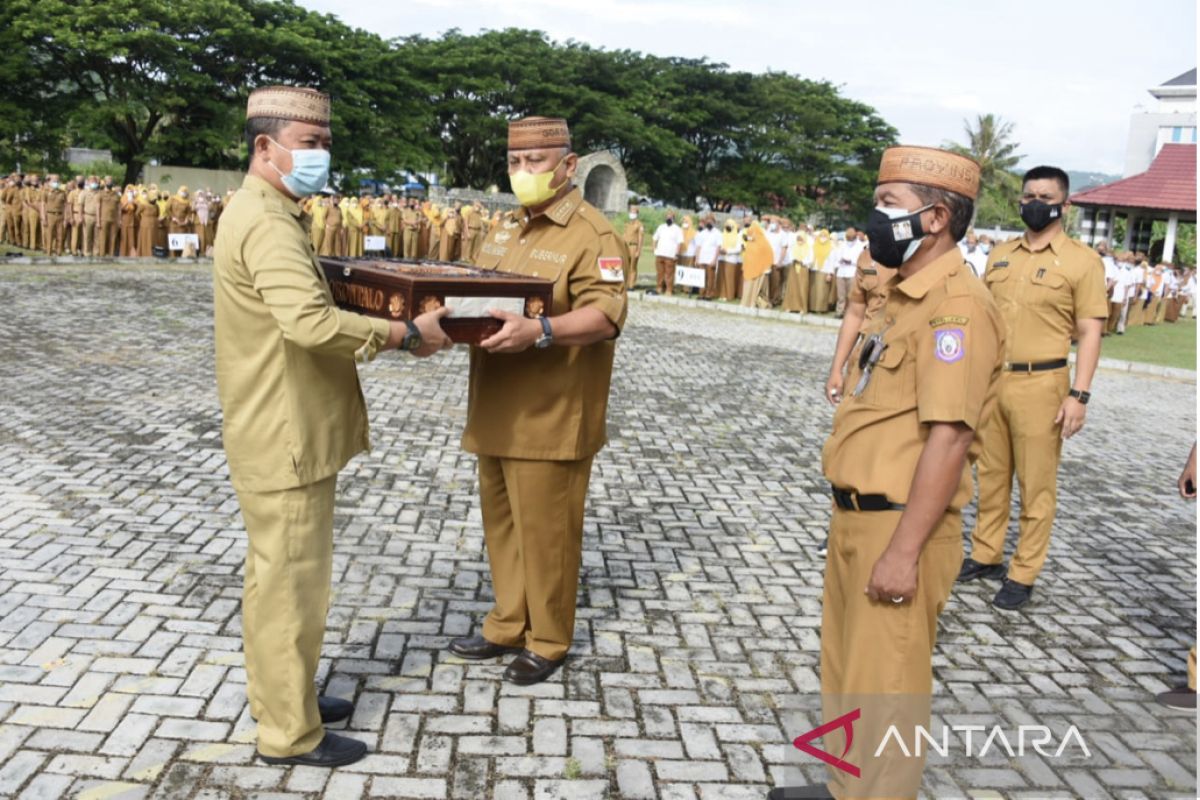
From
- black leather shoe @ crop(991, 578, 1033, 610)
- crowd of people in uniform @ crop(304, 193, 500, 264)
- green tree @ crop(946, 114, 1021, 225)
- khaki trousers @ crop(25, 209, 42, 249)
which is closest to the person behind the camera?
black leather shoe @ crop(991, 578, 1033, 610)

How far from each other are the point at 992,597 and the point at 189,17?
34947mm

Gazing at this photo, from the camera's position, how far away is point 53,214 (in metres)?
21.3

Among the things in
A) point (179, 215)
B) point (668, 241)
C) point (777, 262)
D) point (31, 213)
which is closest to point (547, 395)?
point (777, 262)

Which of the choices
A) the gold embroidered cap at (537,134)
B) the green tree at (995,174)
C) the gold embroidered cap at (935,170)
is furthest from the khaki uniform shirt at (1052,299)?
the green tree at (995,174)

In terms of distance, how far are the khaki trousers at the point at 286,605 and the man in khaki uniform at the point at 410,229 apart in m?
24.2

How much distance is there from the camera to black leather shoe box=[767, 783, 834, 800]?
3094mm

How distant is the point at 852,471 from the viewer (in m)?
2.76

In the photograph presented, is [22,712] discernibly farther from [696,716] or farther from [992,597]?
[992,597]

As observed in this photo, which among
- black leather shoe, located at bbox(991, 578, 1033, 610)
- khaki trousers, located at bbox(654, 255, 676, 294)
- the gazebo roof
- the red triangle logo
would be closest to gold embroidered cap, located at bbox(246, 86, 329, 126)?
the red triangle logo

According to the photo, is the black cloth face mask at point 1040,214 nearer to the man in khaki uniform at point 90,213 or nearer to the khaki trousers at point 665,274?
the khaki trousers at point 665,274

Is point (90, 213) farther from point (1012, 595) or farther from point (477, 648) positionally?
point (1012, 595)

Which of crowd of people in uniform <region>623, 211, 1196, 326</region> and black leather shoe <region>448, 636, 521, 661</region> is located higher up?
crowd of people in uniform <region>623, 211, 1196, 326</region>

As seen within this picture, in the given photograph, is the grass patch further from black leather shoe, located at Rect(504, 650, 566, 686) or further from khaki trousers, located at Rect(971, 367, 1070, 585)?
black leather shoe, located at Rect(504, 650, 566, 686)

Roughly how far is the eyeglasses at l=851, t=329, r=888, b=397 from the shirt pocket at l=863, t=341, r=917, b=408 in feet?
0.05
